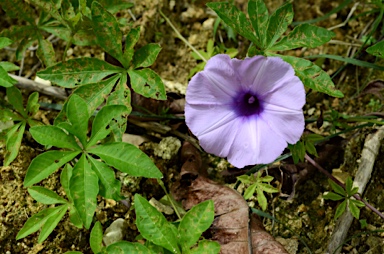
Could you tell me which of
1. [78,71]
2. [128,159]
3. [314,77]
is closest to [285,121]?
[314,77]

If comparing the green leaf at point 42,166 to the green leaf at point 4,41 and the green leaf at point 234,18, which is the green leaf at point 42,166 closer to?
the green leaf at point 4,41

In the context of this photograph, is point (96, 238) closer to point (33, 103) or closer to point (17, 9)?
point (33, 103)

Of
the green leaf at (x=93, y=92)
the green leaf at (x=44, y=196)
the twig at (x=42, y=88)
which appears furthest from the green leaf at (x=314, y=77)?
the twig at (x=42, y=88)

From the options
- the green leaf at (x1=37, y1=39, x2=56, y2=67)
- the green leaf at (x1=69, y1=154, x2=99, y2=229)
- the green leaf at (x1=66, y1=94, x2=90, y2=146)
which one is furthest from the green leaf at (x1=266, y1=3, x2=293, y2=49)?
the green leaf at (x1=37, y1=39, x2=56, y2=67)

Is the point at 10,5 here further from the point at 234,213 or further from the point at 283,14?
the point at 234,213

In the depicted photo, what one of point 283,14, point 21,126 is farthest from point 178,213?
point 283,14
